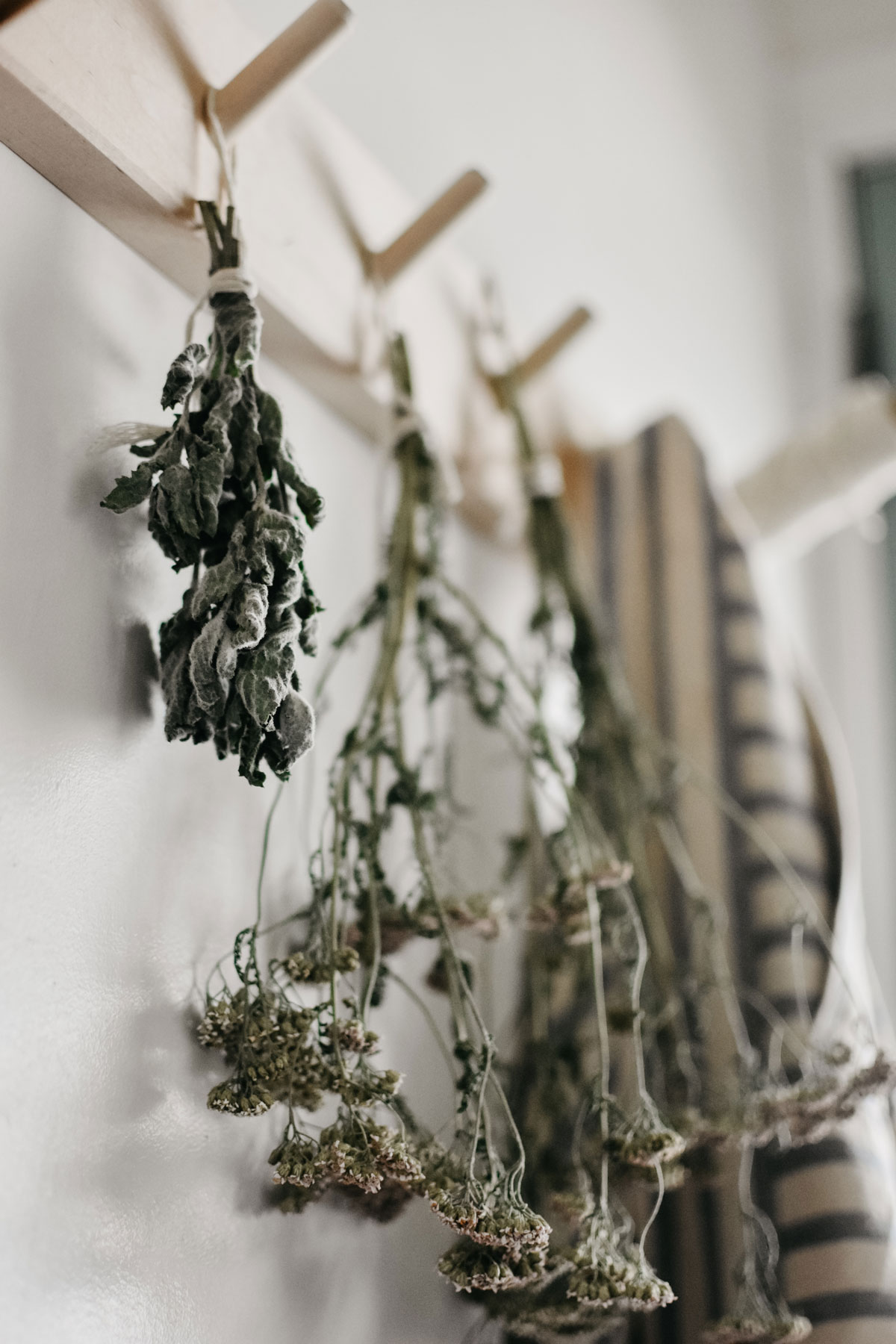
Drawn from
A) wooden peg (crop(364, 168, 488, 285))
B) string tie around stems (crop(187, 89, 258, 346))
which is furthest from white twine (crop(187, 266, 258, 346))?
wooden peg (crop(364, 168, 488, 285))

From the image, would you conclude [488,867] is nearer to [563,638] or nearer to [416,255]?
[563,638]

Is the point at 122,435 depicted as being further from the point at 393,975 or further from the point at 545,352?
the point at 545,352

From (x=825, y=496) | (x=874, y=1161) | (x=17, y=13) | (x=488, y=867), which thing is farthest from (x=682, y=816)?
(x=17, y=13)

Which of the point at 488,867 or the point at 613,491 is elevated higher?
the point at 613,491

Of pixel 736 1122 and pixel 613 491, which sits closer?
pixel 736 1122

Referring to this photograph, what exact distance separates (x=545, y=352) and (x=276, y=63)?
1.27ft

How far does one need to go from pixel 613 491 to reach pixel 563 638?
0.43ft

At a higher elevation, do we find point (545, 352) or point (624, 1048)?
point (545, 352)

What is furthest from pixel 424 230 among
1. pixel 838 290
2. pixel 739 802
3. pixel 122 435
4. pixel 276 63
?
pixel 838 290

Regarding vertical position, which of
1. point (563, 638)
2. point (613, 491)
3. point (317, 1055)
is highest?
point (613, 491)

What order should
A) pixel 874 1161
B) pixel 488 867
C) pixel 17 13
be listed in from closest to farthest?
pixel 17 13, pixel 874 1161, pixel 488 867

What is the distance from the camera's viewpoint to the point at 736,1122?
2.22 ft

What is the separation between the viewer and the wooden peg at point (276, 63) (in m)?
0.59

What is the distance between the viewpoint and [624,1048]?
0.79m
